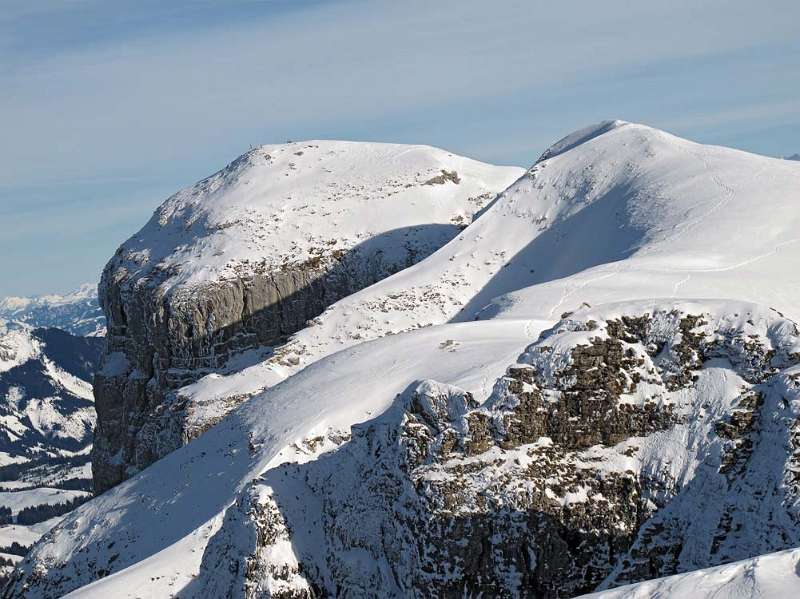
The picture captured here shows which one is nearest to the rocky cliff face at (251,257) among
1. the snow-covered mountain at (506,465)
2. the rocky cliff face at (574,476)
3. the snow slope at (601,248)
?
the snow slope at (601,248)

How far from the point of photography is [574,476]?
4347cm

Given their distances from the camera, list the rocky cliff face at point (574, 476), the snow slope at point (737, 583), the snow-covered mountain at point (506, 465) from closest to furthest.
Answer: the snow slope at point (737, 583) < the rocky cliff face at point (574, 476) < the snow-covered mountain at point (506, 465)

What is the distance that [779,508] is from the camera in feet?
131

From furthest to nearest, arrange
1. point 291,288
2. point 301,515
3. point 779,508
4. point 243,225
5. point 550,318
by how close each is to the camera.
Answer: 1. point 243,225
2. point 291,288
3. point 550,318
4. point 301,515
5. point 779,508

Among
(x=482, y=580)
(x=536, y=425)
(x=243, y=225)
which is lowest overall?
(x=482, y=580)

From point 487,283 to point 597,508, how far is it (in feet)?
212

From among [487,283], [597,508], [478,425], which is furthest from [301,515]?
[487,283]

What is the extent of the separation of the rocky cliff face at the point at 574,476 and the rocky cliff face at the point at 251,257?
57.3 meters

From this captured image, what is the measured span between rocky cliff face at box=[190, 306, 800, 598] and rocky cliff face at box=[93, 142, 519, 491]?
57325 mm

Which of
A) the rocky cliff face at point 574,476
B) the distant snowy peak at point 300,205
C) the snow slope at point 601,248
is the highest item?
the distant snowy peak at point 300,205

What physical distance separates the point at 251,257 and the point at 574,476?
84.4 meters

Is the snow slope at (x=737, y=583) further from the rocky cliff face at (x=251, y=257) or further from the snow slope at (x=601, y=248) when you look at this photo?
the rocky cliff face at (x=251, y=257)

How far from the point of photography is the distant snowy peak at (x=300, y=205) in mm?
126312

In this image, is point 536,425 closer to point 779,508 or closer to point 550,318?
point 779,508
